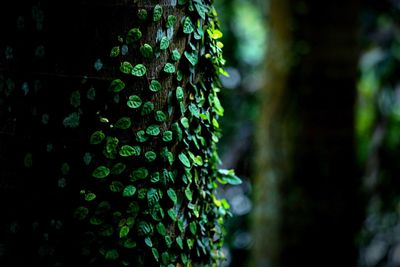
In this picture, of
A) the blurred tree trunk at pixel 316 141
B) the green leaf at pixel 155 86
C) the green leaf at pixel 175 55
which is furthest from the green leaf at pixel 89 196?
the blurred tree trunk at pixel 316 141

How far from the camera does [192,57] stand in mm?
1599

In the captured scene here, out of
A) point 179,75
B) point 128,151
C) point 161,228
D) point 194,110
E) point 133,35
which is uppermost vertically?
point 133,35

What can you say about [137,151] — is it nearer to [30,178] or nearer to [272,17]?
[30,178]

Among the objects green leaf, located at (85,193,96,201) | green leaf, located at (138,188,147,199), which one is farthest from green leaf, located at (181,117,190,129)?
green leaf, located at (85,193,96,201)

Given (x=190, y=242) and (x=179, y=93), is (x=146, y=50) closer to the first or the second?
(x=179, y=93)

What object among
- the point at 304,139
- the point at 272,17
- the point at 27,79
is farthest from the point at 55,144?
the point at 272,17

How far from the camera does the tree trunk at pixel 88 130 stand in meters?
1.48

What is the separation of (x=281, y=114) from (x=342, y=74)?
24.6 inches

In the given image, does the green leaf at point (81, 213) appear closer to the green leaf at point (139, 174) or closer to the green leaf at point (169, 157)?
the green leaf at point (139, 174)

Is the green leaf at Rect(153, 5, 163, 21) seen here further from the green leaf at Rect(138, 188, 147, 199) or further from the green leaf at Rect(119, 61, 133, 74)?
the green leaf at Rect(138, 188, 147, 199)

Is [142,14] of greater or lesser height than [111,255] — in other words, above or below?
above

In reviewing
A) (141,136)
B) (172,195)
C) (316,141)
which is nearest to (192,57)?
(141,136)

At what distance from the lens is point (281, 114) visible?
493 cm

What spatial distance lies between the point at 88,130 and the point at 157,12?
369 millimetres
